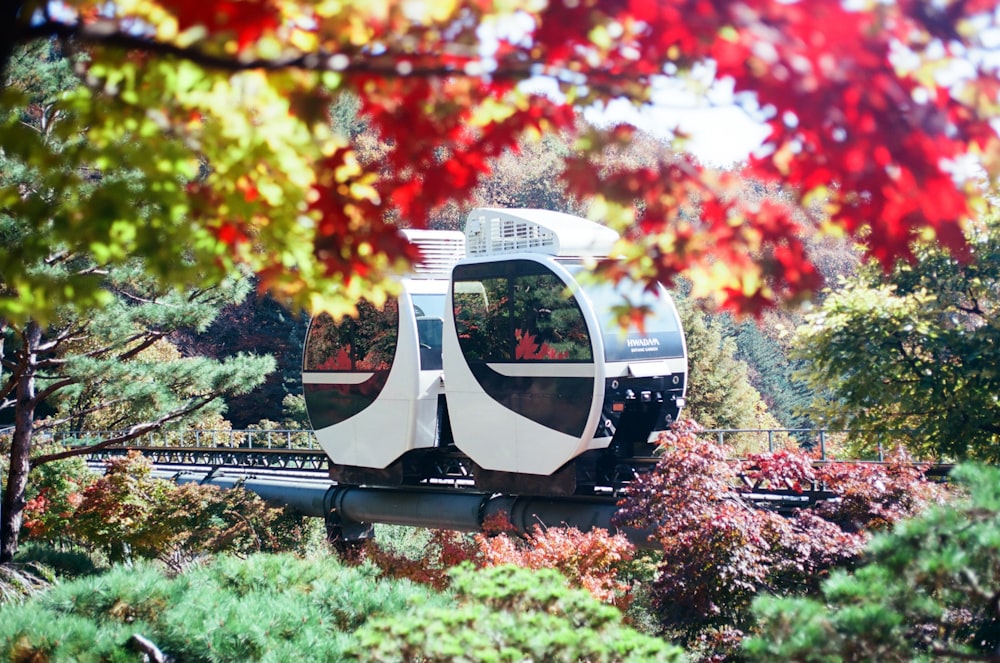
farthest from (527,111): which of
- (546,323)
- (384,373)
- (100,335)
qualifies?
(384,373)

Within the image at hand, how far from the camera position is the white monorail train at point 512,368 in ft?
40.1

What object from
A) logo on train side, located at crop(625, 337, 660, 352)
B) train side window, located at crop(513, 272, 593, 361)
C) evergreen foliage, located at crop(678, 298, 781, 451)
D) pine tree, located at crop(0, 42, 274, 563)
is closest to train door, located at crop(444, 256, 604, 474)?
train side window, located at crop(513, 272, 593, 361)

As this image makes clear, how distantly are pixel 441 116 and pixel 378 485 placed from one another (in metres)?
12.9

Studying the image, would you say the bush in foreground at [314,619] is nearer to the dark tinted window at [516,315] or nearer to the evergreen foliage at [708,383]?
the dark tinted window at [516,315]

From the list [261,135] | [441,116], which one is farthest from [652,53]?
[261,135]

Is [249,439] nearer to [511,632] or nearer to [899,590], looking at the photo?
[511,632]

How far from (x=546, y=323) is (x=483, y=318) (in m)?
1.02

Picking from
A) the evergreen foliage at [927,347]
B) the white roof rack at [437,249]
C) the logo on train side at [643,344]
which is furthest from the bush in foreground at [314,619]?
the evergreen foliage at [927,347]

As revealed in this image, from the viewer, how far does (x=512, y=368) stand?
1275cm

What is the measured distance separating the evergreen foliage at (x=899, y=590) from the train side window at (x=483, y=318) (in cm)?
873

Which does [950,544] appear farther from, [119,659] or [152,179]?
[119,659]

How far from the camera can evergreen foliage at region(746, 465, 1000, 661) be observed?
3.83m

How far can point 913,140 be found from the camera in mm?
2826

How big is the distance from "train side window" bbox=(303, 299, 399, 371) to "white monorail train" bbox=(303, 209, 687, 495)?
0.08 ft
